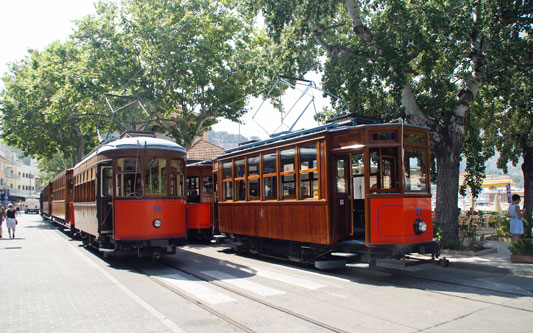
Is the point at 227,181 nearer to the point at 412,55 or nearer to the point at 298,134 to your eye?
the point at 298,134

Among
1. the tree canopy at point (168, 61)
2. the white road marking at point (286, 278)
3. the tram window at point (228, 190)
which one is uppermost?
the tree canopy at point (168, 61)

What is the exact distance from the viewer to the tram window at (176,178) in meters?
11.5

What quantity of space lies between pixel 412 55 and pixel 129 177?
29.2ft

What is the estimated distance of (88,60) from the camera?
23656 mm

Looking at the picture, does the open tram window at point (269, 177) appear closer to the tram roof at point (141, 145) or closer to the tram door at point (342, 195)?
the tram door at point (342, 195)

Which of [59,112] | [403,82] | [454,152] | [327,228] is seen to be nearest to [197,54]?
[59,112]

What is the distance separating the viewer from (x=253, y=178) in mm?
12445

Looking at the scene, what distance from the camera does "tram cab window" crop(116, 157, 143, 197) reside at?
11.1m

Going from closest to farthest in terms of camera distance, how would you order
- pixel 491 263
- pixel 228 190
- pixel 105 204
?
pixel 491 263, pixel 105 204, pixel 228 190

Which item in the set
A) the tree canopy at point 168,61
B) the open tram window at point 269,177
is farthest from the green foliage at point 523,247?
the tree canopy at point 168,61

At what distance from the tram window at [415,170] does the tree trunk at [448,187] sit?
4043 mm

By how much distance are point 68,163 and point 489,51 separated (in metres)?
63.6

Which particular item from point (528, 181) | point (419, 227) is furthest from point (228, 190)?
point (528, 181)

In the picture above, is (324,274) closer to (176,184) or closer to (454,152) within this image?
(176,184)
